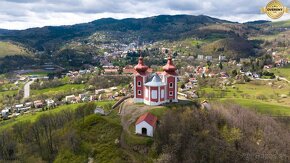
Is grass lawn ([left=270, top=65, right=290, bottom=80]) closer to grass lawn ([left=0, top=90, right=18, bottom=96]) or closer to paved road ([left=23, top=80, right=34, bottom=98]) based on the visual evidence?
paved road ([left=23, top=80, right=34, bottom=98])

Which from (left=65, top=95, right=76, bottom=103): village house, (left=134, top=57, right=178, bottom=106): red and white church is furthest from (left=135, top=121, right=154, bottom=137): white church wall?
(left=65, top=95, right=76, bottom=103): village house

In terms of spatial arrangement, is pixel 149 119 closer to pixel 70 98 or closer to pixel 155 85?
pixel 155 85

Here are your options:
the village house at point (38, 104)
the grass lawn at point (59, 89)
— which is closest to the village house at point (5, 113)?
the village house at point (38, 104)

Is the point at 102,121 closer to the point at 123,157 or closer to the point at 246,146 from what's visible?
the point at 123,157

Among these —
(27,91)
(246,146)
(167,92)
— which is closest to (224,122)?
(246,146)
